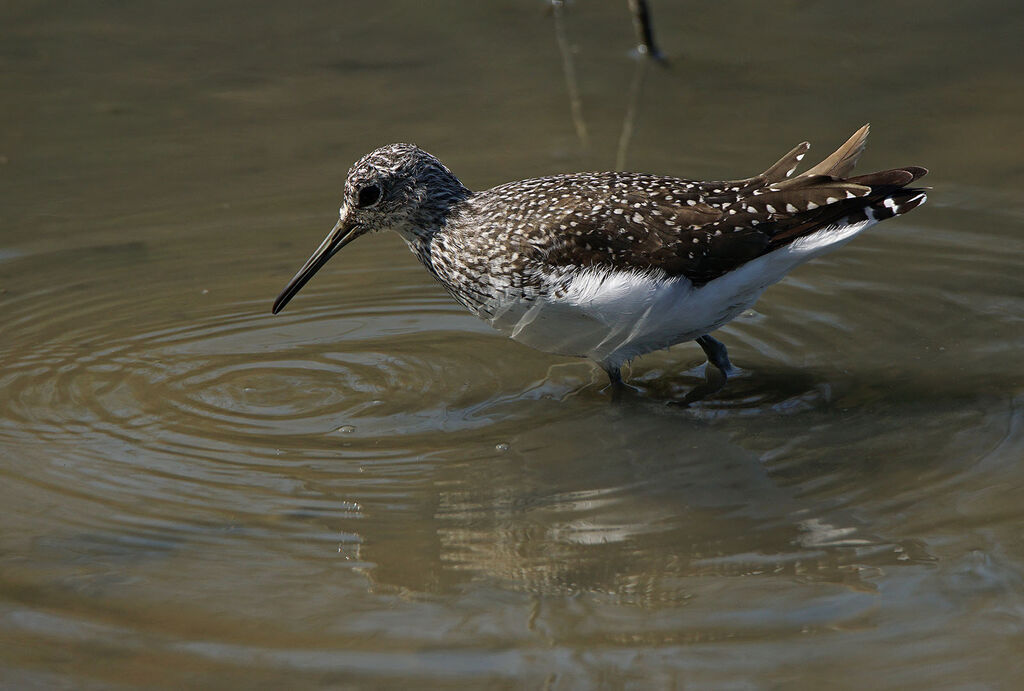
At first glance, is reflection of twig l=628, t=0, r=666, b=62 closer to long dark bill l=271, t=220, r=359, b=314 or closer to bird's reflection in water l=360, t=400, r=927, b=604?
long dark bill l=271, t=220, r=359, b=314

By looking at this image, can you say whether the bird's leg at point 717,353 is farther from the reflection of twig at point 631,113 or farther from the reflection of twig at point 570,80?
the reflection of twig at point 570,80

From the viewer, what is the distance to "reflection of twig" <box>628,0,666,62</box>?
1121cm

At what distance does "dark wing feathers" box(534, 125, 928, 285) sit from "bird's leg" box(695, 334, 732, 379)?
1.96 ft

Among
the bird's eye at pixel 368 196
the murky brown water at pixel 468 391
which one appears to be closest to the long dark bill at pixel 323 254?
the bird's eye at pixel 368 196

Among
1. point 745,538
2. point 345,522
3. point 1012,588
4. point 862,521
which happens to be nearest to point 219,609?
point 345,522

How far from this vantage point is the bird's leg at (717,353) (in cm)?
710

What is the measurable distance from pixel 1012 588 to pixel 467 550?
2231mm

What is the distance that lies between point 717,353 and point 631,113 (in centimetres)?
436

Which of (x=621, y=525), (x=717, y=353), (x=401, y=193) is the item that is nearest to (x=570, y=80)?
(x=401, y=193)

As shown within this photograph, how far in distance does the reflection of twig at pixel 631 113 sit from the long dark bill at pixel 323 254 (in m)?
3.19

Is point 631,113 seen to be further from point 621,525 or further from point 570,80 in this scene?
point 621,525

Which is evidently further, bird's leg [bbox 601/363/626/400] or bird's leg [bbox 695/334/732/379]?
bird's leg [bbox 695/334/732/379]

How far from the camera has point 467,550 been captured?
18.2 ft

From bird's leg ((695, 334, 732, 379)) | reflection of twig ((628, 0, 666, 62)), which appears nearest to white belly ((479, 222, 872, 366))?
bird's leg ((695, 334, 732, 379))
